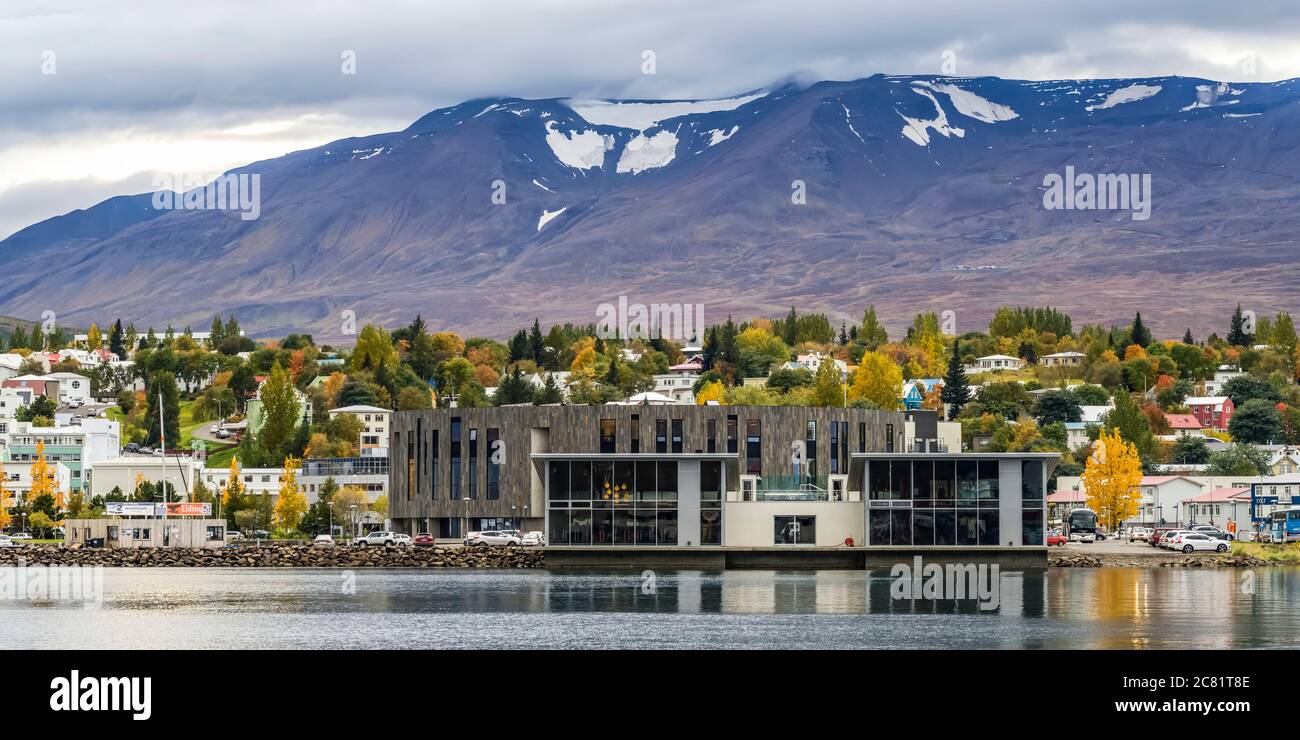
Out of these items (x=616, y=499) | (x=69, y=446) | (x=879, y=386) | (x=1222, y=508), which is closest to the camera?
(x=616, y=499)

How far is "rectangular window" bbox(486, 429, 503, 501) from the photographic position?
111875 millimetres

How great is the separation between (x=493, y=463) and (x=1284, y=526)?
5005 cm

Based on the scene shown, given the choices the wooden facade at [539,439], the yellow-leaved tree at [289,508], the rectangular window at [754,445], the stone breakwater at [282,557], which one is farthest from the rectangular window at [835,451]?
the yellow-leaved tree at [289,508]

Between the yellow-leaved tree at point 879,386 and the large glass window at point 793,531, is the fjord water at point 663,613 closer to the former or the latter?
the large glass window at point 793,531

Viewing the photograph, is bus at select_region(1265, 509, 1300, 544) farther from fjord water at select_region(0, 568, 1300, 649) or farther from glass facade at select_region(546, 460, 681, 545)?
glass facade at select_region(546, 460, 681, 545)

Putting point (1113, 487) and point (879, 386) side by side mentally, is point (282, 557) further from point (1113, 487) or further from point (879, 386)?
point (879, 386)

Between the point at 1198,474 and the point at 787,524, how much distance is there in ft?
311

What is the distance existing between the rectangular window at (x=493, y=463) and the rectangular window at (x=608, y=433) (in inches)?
246

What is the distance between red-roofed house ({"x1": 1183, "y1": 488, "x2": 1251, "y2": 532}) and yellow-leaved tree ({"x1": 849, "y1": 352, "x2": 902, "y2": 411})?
43629 millimetres

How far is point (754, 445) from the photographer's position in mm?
110562

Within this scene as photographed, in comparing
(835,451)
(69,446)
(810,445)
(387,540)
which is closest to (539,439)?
(387,540)

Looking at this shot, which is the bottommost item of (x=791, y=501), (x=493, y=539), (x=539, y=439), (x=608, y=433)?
(x=493, y=539)
